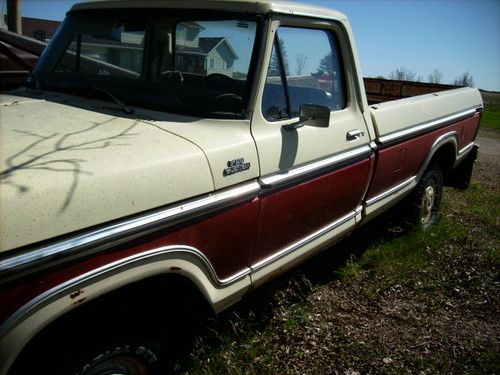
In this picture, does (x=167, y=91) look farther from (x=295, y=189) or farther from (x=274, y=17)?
(x=295, y=189)

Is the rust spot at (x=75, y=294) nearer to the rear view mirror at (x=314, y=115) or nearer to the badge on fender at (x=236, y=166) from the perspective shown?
the badge on fender at (x=236, y=166)

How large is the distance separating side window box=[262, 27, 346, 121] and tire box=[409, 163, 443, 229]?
5.45 ft

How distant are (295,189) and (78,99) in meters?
1.30

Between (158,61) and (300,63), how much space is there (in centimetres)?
87

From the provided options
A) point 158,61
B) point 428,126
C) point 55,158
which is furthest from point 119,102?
point 428,126

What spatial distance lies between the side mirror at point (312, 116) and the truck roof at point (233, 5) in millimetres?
533

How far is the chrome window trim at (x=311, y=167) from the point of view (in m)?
2.30

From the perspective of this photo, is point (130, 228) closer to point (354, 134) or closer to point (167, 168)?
point (167, 168)

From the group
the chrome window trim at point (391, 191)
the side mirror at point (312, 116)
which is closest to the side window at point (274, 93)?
the side mirror at point (312, 116)

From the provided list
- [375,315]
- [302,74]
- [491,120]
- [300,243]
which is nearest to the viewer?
[300,243]

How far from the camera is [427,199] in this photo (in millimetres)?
4531

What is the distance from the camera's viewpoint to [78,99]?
2500mm

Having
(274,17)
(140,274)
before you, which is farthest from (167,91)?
(140,274)

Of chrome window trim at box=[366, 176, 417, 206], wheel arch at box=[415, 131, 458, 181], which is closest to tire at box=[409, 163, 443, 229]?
wheel arch at box=[415, 131, 458, 181]
